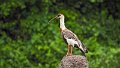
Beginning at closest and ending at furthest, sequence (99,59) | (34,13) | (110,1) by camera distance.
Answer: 1. (99,59)
2. (34,13)
3. (110,1)

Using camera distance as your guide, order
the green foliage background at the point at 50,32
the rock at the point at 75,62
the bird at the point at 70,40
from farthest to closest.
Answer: the green foliage background at the point at 50,32 → the bird at the point at 70,40 → the rock at the point at 75,62

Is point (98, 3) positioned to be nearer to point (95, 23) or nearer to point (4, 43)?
point (95, 23)

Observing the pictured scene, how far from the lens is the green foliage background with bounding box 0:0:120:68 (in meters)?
14.8

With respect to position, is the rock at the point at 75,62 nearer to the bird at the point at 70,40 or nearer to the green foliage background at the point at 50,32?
the bird at the point at 70,40

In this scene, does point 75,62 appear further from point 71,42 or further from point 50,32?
point 50,32

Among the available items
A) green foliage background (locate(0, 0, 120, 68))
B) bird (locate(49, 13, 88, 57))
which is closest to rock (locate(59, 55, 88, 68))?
bird (locate(49, 13, 88, 57))

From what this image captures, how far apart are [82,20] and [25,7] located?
1.44 meters

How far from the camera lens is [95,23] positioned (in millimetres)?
15969

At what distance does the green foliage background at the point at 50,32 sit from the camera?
584 inches

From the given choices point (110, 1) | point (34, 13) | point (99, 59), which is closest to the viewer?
point (99, 59)

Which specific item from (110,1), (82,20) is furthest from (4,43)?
(110,1)

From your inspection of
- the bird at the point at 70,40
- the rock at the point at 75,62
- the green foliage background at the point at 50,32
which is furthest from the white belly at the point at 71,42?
the green foliage background at the point at 50,32

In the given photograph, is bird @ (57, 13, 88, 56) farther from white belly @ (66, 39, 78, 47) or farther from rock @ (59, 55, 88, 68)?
rock @ (59, 55, 88, 68)

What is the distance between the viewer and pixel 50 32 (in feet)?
50.3
